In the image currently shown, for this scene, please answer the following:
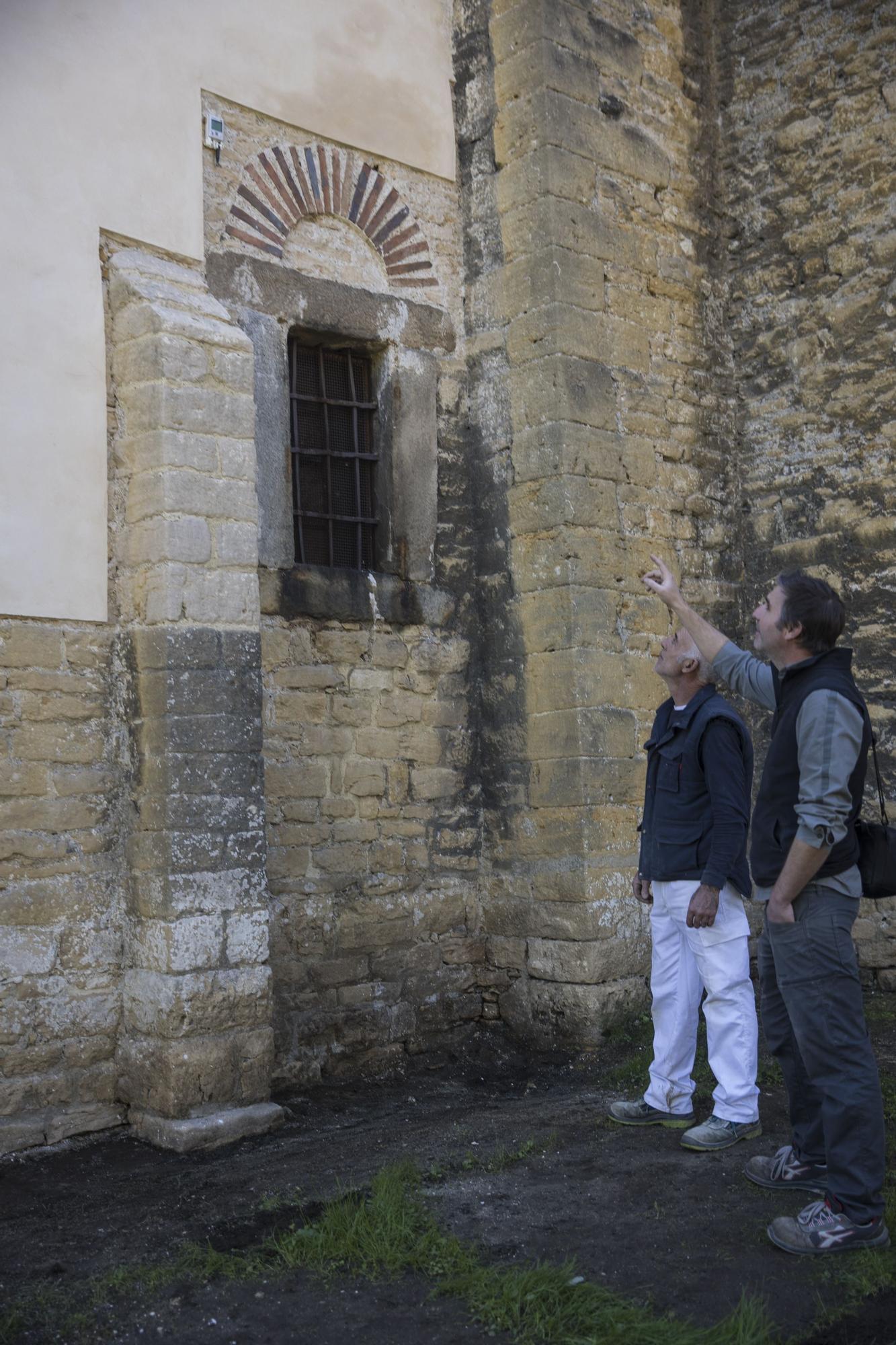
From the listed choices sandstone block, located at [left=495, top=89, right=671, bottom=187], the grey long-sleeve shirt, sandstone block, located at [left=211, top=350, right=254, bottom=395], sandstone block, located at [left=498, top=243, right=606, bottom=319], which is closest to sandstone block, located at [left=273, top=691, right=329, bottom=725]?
sandstone block, located at [left=211, top=350, right=254, bottom=395]

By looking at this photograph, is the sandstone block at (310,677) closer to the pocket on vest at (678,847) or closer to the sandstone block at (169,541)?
the sandstone block at (169,541)

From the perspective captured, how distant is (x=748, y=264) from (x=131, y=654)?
4.60 meters

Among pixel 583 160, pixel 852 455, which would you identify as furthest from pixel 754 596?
pixel 583 160

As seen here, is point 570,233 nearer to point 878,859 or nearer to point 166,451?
point 166,451

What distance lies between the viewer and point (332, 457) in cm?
610

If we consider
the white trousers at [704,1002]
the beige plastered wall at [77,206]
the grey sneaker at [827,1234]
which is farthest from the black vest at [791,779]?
the beige plastered wall at [77,206]

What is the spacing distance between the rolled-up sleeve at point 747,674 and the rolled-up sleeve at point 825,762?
0.32 metres

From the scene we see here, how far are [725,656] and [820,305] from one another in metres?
3.84

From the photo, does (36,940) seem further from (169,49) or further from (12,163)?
(169,49)

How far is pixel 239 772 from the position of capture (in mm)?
4871

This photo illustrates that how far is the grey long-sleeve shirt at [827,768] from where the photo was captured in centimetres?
339

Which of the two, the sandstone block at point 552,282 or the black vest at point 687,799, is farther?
the sandstone block at point 552,282

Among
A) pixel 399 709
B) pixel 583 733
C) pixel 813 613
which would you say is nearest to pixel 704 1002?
pixel 813 613

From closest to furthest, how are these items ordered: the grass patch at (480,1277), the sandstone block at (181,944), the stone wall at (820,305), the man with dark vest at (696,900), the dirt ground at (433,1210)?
the grass patch at (480,1277)
the dirt ground at (433,1210)
the man with dark vest at (696,900)
the sandstone block at (181,944)
the stone wall at (820,305)
